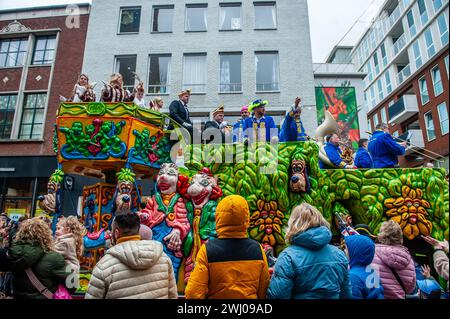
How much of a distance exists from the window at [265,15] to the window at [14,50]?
35.2ft

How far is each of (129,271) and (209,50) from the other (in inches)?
561

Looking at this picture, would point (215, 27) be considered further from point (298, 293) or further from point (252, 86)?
point (298, 293)

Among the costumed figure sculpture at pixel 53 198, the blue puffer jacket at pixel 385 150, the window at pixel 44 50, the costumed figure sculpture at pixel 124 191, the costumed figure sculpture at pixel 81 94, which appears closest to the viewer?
the costumed figure sculpture at pixel 124 191

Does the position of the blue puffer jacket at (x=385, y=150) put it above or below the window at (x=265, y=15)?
below

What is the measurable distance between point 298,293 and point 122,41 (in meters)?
15.9

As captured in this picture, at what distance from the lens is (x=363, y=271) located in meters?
2.71

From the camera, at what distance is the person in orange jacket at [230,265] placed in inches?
90.4

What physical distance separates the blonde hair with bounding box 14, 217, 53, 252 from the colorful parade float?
215 cm

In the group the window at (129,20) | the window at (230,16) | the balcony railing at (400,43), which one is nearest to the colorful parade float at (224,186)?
the balcony railing at (400,43)

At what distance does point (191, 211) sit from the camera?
16.9 feet

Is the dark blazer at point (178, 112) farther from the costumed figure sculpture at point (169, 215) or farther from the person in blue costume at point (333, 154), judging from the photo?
the person in blue costume at point (333, 154)

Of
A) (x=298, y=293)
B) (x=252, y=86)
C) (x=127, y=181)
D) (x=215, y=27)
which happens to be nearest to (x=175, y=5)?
(x=215, y=27)

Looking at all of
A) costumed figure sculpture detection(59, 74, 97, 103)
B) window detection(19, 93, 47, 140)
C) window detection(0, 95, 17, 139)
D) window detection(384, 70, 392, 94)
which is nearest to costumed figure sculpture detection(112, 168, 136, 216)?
costumed figure sculpture detection(59, 74, 97, 103)

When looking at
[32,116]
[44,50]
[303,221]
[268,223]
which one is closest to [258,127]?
[268,223]
